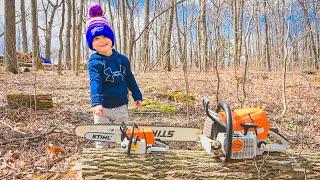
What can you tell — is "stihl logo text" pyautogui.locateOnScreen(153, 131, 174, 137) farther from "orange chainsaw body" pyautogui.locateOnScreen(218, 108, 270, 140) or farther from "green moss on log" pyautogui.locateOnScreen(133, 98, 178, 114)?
"green moss on log" pyautogui.locateOnScreen(133, 98, 178, 114)

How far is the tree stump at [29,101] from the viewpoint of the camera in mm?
6395

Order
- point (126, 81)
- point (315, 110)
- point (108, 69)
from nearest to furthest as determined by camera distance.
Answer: point (108, 69) < point (126, 81) < point (315, 110)

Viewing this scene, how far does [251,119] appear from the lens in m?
3.23

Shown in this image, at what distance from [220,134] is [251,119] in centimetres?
34

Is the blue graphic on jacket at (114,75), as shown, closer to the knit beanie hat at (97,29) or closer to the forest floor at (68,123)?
the knit beanie hat at (97,29)

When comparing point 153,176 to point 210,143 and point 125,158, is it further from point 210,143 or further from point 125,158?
point 210,143

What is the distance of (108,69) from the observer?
385cm

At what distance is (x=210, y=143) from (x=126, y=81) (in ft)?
4.45

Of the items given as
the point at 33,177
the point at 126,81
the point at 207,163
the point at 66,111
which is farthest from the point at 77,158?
the point at 66,111

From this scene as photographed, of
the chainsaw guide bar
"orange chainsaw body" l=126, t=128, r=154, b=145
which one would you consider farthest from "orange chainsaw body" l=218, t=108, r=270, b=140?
"orange chainsaw body" l=126, t=128, r=154, b=145

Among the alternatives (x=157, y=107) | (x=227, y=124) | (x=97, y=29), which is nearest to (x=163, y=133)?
(x=227, y=124)

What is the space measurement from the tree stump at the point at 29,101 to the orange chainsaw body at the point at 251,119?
12.9 ft

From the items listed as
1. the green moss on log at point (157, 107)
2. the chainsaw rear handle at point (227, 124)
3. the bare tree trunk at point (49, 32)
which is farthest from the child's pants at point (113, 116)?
the bare tree trunk at point (49, 32)

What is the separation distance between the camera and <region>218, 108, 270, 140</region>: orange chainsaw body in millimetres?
3184
